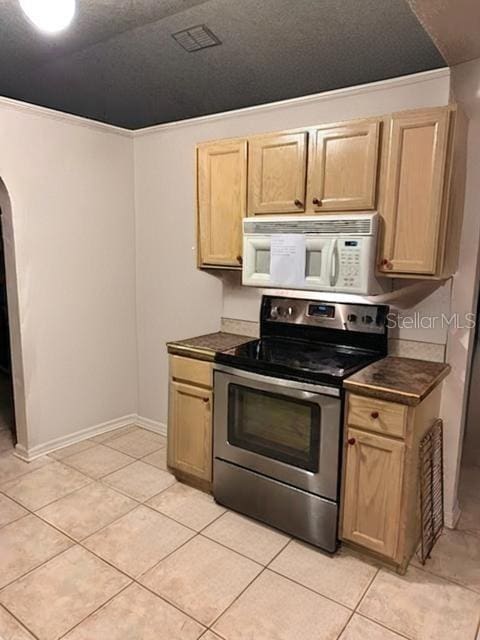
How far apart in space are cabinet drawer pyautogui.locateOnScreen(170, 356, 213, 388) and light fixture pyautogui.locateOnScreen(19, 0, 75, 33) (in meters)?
1.77

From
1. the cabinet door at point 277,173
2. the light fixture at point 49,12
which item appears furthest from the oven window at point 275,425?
the light fixture at point 49,12

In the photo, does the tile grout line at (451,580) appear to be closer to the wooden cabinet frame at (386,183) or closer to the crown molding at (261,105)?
the wooden cabinet frame at (386,183)

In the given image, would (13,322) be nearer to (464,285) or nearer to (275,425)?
(275,425)

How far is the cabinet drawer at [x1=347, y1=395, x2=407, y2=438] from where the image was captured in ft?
6.48

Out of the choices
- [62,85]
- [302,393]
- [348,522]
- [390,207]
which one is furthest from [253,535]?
[62,85]

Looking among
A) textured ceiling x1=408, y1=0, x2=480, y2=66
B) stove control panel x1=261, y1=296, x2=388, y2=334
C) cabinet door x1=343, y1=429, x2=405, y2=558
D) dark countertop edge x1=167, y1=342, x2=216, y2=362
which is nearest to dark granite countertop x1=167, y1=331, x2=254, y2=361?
dark countertop edge x1=167, y1=342, x2=216, y2=362

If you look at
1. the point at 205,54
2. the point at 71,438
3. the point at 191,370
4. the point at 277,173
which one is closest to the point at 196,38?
the point at 205,54

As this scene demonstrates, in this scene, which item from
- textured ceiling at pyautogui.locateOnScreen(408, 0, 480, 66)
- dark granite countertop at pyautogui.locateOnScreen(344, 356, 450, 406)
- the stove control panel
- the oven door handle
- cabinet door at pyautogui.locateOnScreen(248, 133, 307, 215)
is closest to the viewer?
textured ceiling at pyautogui.locateOnScreen(408, 0, 480, 66)

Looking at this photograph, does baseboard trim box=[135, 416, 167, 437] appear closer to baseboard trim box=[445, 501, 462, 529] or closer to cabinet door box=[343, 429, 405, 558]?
cabinet door box=[343, 429, 405, 558]

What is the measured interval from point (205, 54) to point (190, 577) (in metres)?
3.52

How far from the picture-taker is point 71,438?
11.3ft

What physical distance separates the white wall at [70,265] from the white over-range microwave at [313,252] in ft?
4.70

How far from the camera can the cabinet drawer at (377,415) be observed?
6.48 feet

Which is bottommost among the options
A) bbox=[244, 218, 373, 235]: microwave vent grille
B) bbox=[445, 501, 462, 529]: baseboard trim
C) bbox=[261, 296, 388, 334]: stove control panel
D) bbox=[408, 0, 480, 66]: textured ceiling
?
bbox=[445, 501, 462, 529]: baseboard trim
